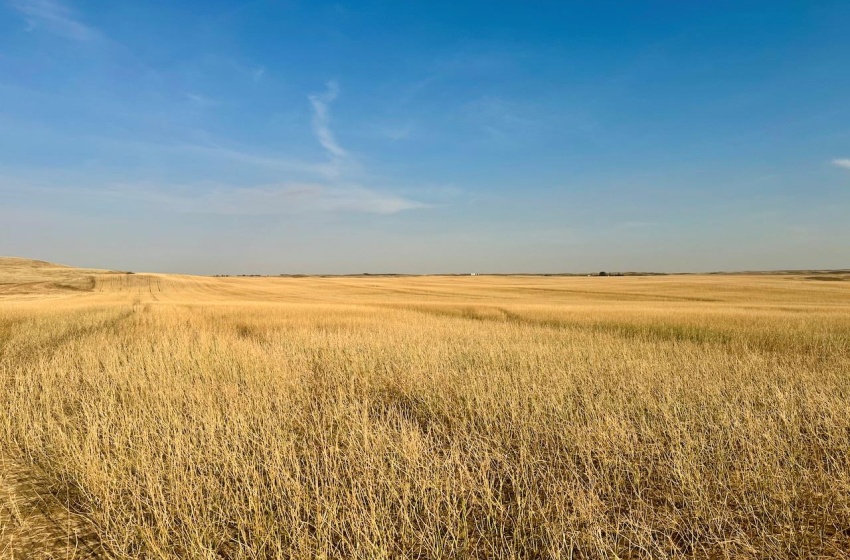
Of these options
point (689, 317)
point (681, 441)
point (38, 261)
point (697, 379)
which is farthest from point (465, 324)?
point (38, 261)

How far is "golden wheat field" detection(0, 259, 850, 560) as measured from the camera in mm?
3314

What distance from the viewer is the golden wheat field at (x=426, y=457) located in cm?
331

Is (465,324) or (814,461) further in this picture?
(465,324)

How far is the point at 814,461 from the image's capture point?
14.9 feet

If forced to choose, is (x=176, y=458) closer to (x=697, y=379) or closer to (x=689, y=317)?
(x=697, y=379)

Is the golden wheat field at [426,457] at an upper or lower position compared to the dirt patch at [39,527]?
upper

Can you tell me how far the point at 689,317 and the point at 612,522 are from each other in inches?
680

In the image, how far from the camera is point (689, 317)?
59.3 feet

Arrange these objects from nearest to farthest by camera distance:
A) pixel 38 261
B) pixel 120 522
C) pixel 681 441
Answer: pixel 120 522, pixel 681 441, pixel 38 261

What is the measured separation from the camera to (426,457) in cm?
436

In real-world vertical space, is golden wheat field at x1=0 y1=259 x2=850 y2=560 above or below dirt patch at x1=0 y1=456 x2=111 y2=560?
above

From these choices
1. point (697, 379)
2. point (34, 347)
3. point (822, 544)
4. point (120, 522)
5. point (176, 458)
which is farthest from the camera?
point (34, 347)

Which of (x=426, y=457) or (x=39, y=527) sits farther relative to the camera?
(x=426, y=457)

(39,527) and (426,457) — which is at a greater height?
(426,457)
